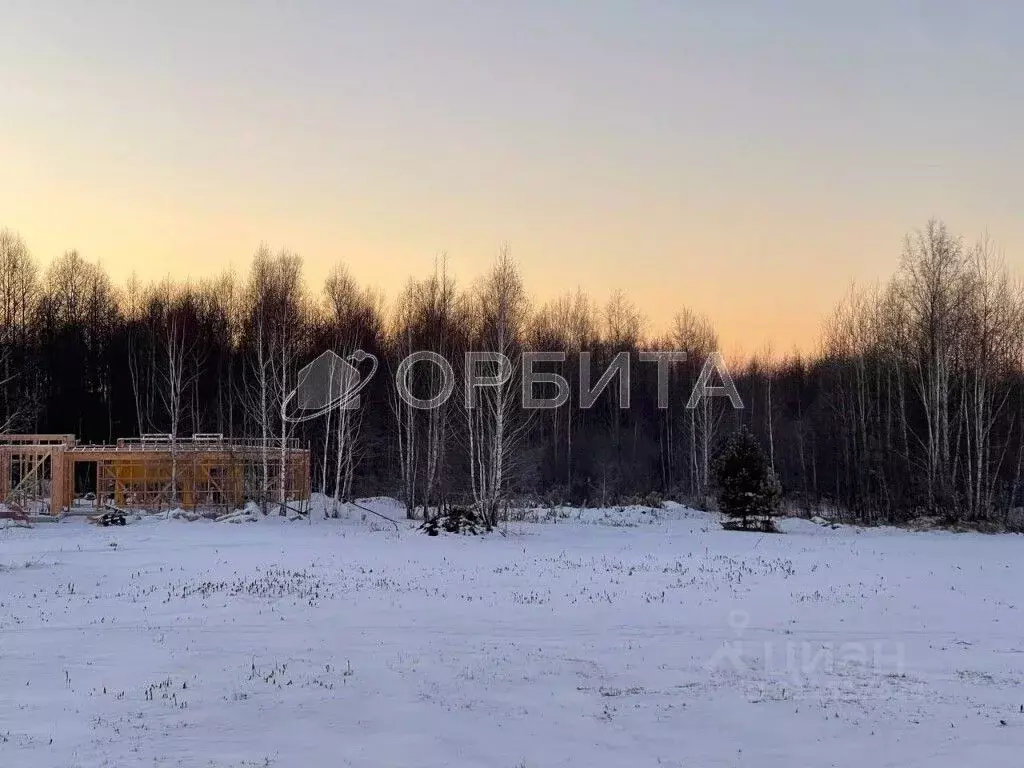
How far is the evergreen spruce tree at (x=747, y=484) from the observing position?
1090 inches

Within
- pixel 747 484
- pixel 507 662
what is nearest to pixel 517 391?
pixel 747 484

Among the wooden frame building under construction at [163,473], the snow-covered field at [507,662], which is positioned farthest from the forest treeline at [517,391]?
the snow-covered field at [507,662]

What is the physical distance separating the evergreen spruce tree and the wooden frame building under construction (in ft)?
50.6

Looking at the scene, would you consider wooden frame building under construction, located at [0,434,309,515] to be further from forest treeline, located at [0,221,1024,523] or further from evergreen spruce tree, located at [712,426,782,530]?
evergreen spruce tree, located at [712,426,782,530]

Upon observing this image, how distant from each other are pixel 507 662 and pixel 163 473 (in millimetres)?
27641

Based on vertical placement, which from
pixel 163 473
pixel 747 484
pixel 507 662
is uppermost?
pixel 163 473

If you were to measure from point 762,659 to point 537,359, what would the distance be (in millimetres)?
44230

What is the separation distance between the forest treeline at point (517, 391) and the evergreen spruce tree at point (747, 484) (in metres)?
6.07

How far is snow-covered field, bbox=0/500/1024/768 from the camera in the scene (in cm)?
684

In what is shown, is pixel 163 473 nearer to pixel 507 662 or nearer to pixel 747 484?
pixel 747 484

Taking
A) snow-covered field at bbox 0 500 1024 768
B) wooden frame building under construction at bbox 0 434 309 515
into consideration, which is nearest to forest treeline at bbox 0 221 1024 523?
wooden frame building under construction at bbox 0 434 309 515

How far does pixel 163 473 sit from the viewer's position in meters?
33.5

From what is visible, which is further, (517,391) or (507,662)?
(517,391)

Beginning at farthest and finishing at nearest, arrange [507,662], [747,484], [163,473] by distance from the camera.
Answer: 1. [163,473]
2. [747,484]
3. [507,662]
